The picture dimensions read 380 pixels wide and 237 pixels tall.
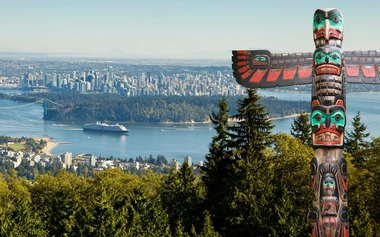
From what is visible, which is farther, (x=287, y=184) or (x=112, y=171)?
(x=112, y=171)

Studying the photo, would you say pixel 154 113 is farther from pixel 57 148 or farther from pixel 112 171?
pixel 112 171

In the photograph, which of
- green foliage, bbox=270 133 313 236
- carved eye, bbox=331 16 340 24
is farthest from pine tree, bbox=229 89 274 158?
carved eye, bbox=331 16 340 24

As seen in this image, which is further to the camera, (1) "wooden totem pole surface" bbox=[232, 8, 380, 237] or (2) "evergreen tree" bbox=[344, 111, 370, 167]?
(2) "evergreen tree" bbox=[344, 111, 370, 167]

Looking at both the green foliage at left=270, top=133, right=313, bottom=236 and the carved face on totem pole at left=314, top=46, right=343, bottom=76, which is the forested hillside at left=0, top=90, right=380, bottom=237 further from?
the carved face on totem pole at left=314, top=46, right=343, bottom=76

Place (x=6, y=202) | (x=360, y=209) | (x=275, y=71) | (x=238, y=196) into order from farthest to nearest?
(x=6, y=202), (x=238, y=196), (x=360, y=209), (x=275, y=71)

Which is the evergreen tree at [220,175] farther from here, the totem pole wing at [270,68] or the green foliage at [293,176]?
the totem pole wing at [270,68]

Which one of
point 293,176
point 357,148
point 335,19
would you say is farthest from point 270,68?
point 357,148

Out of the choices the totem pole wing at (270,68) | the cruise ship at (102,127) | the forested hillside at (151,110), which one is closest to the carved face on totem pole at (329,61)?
the totem pole wing at (270,68)

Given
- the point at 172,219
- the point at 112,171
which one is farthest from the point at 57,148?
the point at 172,219
